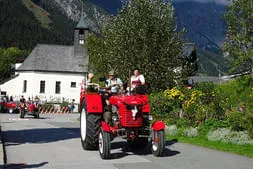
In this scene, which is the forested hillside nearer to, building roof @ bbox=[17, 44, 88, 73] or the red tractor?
building roof @ bbox=[17, 44, 88, 73]

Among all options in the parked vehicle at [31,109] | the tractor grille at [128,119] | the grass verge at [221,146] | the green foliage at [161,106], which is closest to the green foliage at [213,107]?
the green foliage at [161,106]

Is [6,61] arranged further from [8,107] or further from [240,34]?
[240,34]

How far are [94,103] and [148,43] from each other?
56.7ft

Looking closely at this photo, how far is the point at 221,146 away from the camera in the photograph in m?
13.0

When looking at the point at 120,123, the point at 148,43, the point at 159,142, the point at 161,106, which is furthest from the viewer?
the point at 148,43

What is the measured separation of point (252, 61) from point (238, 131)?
10.7 meters

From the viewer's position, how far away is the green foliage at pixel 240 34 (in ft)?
78.5

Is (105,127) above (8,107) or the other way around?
the other way around

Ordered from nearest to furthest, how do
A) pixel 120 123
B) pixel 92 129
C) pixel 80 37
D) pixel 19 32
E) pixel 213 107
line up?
pixel 120 123 < pixel 92 129 < pixel 213 107 < pixel 80 37 < pixel 19 32

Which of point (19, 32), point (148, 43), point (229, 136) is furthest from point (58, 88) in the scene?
point (19, 32)

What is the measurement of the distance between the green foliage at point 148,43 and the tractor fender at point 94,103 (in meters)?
16.1

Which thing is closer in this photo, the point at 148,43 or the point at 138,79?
the point at 138,79

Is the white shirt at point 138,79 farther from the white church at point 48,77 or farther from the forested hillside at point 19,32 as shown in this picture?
the forested hillside at point 19,32

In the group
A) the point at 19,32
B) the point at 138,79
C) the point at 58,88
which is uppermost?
the point at 19,32
